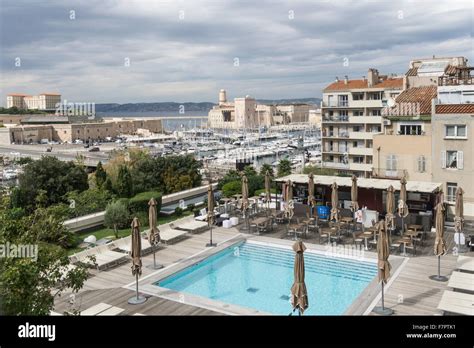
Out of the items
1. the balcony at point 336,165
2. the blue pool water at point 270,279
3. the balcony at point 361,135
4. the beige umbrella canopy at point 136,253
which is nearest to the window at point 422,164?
the blue pool water at point 270,279

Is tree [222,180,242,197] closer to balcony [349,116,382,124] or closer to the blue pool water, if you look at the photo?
the blue pool water

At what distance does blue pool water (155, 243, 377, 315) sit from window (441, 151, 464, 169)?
27.9 feet

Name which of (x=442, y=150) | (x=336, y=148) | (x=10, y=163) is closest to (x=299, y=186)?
(x=442, y=150)

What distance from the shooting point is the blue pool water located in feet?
46.9

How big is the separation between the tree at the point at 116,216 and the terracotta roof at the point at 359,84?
2717 centimetres

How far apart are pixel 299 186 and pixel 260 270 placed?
26.7 feet

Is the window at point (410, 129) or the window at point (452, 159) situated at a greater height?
the window at point (410, 129)

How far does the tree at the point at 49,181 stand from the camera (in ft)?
95.1

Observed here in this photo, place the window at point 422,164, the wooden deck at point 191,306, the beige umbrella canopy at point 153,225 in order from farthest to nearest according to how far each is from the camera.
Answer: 1. the window at point 422,164
2. the beige umbrella canopy at point 153,225
3. the wooden deck at point 191,306

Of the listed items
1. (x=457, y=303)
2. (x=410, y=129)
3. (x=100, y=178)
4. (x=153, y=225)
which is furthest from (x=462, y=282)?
(x=100, y=178)

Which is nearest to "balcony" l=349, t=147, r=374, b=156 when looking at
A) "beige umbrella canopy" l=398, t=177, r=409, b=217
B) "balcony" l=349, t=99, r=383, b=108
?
"balcony" l=349, t=99, r=383, b=108

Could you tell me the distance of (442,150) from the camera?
22.5 meters

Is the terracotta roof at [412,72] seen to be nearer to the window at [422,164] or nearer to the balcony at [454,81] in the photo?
the balcony at [454,81]
